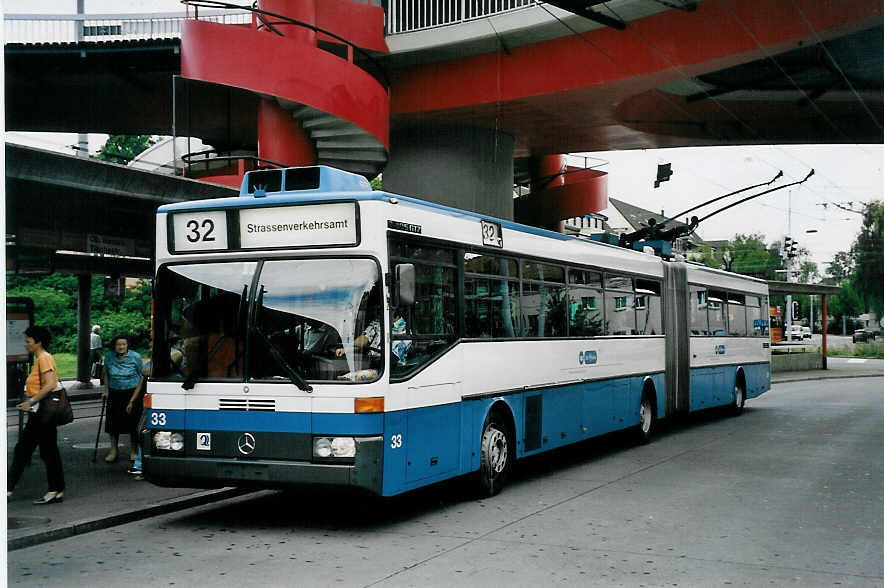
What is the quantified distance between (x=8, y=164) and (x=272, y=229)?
10.7ft

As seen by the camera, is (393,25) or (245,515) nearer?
(245,515)

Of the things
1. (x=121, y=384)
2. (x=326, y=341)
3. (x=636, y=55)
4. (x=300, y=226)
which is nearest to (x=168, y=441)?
(x=326, y=341)

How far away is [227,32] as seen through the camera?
845 inches

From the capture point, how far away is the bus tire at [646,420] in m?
15.6

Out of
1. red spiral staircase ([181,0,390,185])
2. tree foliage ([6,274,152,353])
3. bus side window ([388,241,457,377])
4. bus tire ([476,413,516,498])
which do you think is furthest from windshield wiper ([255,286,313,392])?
tree foliage ([6,274,152,353])

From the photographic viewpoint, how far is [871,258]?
77.3 m

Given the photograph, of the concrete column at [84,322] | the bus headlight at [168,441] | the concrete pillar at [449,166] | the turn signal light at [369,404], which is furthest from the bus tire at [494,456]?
the concrete column at [84,322]

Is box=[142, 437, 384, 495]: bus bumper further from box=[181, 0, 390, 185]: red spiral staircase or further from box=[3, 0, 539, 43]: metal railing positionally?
box=[3, 0, 539, 43]: metal railing

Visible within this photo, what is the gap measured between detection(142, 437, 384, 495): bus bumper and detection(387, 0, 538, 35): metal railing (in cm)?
1839

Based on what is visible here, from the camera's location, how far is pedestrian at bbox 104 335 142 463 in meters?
12.4

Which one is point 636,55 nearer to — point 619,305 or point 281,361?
point 619,305

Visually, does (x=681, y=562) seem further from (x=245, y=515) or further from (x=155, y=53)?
(x=155, y=53)

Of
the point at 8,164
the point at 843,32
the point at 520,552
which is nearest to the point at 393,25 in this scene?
the point at 843,32

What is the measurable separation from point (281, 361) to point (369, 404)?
87 cm
